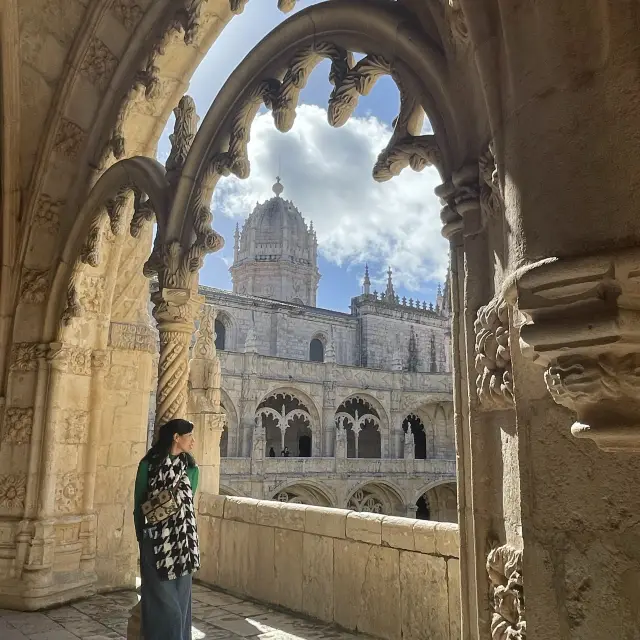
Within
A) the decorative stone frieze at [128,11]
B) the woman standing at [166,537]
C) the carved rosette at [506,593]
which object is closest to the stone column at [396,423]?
the decorative stone frieze at [128,11]

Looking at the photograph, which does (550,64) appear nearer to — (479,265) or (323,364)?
(479,265)

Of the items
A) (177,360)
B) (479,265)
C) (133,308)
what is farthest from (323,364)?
(479,265)

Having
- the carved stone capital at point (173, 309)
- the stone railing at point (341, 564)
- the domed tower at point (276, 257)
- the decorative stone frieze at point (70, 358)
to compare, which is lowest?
the stone railing at point (341, 564)

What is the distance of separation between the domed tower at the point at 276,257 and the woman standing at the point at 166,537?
30.4 m

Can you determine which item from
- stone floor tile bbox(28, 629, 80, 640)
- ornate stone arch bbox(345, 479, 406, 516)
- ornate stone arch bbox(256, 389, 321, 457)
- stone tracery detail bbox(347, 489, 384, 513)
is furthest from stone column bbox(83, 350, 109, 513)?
stone tracery detail bbox(347, 489, 384, 513)

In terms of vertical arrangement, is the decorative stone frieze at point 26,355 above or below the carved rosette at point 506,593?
above

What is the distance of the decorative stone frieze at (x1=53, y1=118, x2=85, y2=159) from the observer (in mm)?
4684

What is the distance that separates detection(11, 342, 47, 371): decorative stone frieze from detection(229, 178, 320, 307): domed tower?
28.4 metres

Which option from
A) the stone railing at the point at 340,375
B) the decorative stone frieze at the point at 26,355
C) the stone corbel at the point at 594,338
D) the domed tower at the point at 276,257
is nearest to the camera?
the stone corbel at the point at 594,338

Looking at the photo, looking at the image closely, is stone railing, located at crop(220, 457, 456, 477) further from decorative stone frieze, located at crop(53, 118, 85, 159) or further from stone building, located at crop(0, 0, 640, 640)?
decorative stone frieze, located at crop(53, 118, 85, 159)

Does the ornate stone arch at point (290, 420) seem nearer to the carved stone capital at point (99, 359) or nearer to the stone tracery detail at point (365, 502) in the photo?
the stone tracery detail at point (365, 502)

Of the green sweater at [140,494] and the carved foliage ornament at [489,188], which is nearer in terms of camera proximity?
the carved foliage ornament at [489,188]

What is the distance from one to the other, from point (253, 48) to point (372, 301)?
98.3ft

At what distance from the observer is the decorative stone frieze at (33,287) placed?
185 inches
